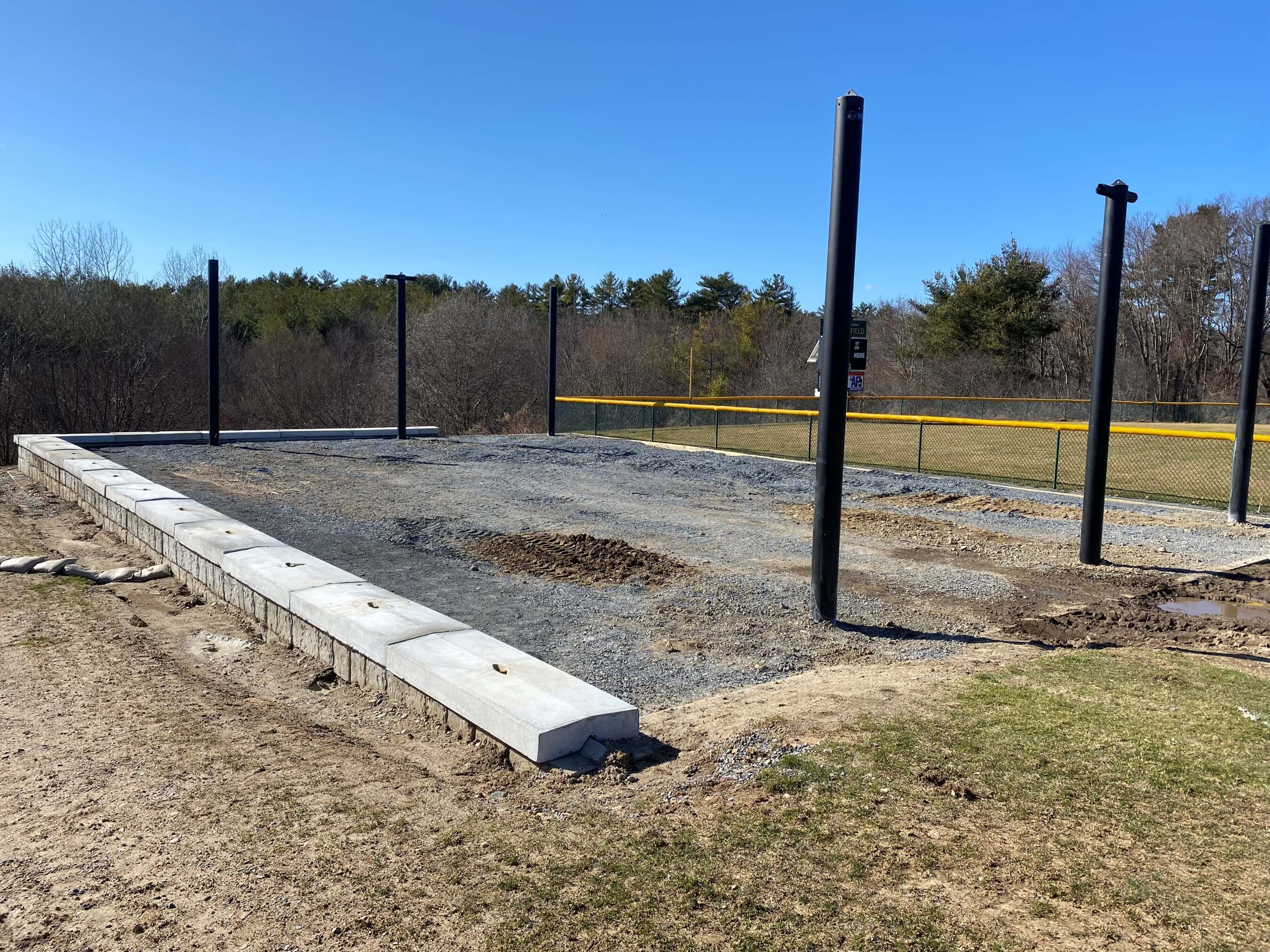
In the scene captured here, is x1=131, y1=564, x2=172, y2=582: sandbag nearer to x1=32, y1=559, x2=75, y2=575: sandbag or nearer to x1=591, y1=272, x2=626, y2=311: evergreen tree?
x1=32, y1=559, x2=75, y2=575: sandbag

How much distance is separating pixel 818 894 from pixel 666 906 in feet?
1.51

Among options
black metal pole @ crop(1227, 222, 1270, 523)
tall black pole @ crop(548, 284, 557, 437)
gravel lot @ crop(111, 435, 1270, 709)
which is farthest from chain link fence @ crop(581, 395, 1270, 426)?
black metal pole @ crop(1227, 222, 1270, 523)

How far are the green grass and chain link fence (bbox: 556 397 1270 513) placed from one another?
0.13ft

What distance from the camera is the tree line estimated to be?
30719mm

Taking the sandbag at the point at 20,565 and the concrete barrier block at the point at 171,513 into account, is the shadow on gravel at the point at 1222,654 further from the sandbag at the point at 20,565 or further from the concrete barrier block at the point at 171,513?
the sandbag at the point at 20,565

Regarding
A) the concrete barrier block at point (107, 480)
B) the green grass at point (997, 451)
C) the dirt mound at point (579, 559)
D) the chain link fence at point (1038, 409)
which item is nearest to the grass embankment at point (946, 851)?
the dirt mound at point (579, 559)

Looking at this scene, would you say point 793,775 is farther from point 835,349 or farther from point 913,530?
point 913,530

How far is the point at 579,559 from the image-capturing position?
817 centimetres

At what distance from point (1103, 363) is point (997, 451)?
1365 cm

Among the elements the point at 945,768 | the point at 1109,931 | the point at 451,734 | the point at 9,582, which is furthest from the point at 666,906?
the point at 9,582

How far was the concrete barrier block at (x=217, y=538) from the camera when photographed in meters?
7.13

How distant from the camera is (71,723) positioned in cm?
451

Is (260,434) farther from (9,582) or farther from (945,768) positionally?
(945,768)

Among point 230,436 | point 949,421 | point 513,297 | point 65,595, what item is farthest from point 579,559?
point 513,297
